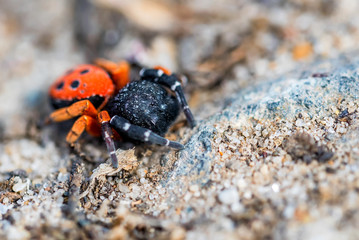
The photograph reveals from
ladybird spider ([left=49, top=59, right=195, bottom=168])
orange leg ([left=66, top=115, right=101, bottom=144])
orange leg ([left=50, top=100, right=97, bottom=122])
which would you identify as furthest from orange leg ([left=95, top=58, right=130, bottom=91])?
orange leg ([left=66, top=115, right=101, bottom=144])

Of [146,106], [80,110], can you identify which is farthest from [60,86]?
[146,106]

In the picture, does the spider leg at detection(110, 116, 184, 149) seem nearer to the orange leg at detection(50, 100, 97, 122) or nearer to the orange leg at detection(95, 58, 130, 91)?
the orange leg at detection(50, 100, 97, 122)

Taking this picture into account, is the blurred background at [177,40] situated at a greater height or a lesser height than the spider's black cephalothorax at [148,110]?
greater

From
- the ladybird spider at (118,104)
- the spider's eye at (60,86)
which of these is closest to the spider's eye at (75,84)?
the ladybird spider at (118,104)

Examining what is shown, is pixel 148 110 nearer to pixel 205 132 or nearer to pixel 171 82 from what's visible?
pixel 171 82

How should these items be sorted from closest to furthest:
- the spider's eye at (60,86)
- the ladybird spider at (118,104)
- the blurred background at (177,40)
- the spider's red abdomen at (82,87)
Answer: the ladybird spider at (118,104) → the spider's red abdomen at (82,87) → the spider's eye at (60,86) → the blurred background at (177,40)

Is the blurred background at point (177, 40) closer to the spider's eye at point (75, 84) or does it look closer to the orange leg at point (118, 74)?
the orange leg at point (118, 74)

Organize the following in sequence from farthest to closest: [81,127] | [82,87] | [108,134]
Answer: [82,87]
[81,127]
[108,134]
